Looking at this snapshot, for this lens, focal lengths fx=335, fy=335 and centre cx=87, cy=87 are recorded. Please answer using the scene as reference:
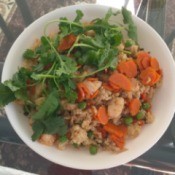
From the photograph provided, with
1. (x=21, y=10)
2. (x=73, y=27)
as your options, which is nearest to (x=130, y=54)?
(x=73, y=27)

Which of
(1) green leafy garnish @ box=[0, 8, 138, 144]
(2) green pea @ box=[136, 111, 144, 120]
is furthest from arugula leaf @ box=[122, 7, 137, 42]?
(2) green pea @ box=[136, 111, 144, 120]

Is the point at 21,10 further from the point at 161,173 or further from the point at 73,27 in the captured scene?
the point at 161,173

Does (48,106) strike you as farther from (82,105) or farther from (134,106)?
(134,106)

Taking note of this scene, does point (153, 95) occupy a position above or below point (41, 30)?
below

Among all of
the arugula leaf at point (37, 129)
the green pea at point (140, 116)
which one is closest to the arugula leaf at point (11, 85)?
the arugula leaf at point (37, 129)

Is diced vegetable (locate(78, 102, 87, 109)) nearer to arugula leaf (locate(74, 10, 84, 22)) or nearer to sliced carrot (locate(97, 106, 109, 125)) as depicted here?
sliced carrot (locate(97, 106, 109, 125))
